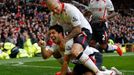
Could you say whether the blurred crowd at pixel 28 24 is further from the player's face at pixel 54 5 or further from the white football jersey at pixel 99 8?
the player's face at pixel 54 5

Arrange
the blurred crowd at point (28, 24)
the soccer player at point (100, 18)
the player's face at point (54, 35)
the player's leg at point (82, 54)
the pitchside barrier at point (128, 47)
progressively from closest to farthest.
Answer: the player's leg at point (82, 54), the player's face at point (54, 35), the soccer player at point (100, 18), the blurred crowd at point (28, 24), the pitchside barrier at point (128, 47)

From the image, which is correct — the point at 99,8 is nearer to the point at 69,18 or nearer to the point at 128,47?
the point at 69,18

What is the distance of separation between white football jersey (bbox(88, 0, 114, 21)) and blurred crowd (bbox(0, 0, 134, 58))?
8818mm

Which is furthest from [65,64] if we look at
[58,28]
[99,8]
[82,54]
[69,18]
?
[99,8]

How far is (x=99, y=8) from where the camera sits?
44.8 ft

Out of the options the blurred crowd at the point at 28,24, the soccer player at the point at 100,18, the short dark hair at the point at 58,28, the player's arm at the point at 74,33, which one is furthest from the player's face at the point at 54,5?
the blurred crowd at the point at 28,24

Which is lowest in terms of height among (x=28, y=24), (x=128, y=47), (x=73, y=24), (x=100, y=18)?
(x=128, y=47)

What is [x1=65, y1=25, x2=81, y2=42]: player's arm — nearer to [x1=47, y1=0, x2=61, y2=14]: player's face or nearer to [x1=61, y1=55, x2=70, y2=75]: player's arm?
[x1=61, y1=55, x2=70, y2=75]: player's arm

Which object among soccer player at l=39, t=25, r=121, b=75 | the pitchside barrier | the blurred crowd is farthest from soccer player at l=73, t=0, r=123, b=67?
the pitchside barrier

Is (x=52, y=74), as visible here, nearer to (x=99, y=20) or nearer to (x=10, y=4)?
(x=99, y=20)

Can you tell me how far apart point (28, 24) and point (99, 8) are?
13.9 m

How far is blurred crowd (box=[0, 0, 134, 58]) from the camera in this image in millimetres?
23766

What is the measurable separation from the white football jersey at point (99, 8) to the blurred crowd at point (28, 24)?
347 inches

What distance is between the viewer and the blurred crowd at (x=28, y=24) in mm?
23766
